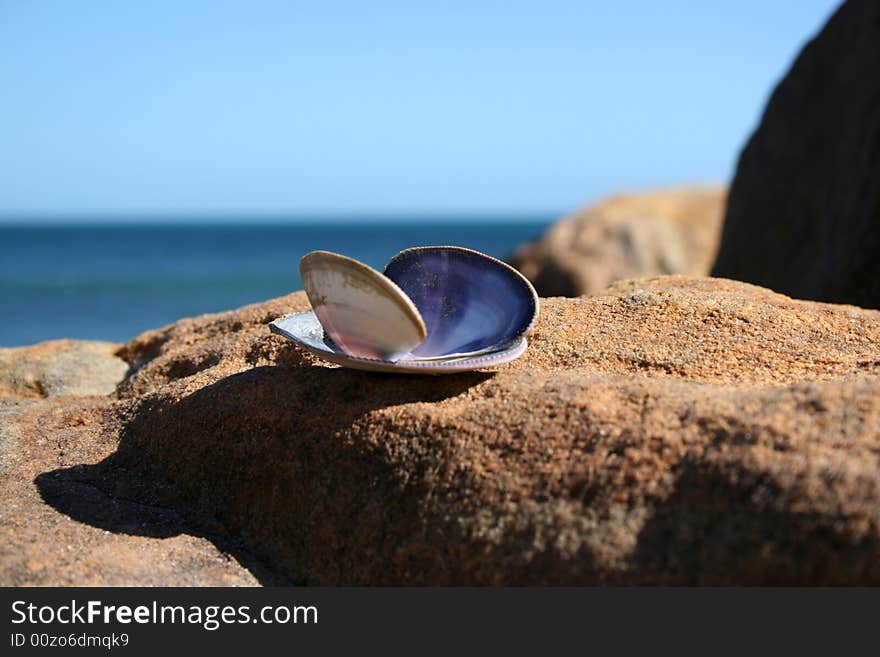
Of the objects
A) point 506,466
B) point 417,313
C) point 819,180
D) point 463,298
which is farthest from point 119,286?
point 506,466

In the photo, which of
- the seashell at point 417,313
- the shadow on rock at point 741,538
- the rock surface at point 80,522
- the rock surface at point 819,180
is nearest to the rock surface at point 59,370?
the rock surface at point 80,522

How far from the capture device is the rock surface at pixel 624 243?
18.7 m

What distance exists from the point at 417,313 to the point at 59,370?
284 centimetres

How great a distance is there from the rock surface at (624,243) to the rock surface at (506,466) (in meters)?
14.5

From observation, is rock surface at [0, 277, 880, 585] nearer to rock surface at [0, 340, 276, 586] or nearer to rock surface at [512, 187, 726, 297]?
rock surface at [0, 340, 276, 586]

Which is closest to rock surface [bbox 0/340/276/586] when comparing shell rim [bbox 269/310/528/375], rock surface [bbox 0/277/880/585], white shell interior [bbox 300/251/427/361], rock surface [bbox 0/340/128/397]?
rock surface [bbox 0/277/880/585]

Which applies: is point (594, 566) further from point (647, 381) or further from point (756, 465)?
point (647, 381)

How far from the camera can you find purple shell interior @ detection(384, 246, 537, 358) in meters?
3.70

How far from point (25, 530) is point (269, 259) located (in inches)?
2045

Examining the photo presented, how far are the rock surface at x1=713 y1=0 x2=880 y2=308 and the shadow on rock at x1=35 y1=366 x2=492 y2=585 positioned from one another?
561 cm

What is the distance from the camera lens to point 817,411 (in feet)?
9.57

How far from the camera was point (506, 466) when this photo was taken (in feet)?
9.92

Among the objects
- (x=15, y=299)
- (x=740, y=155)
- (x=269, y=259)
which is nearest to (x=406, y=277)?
(x=740, y=155)

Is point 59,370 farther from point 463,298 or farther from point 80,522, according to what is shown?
point 463,298
